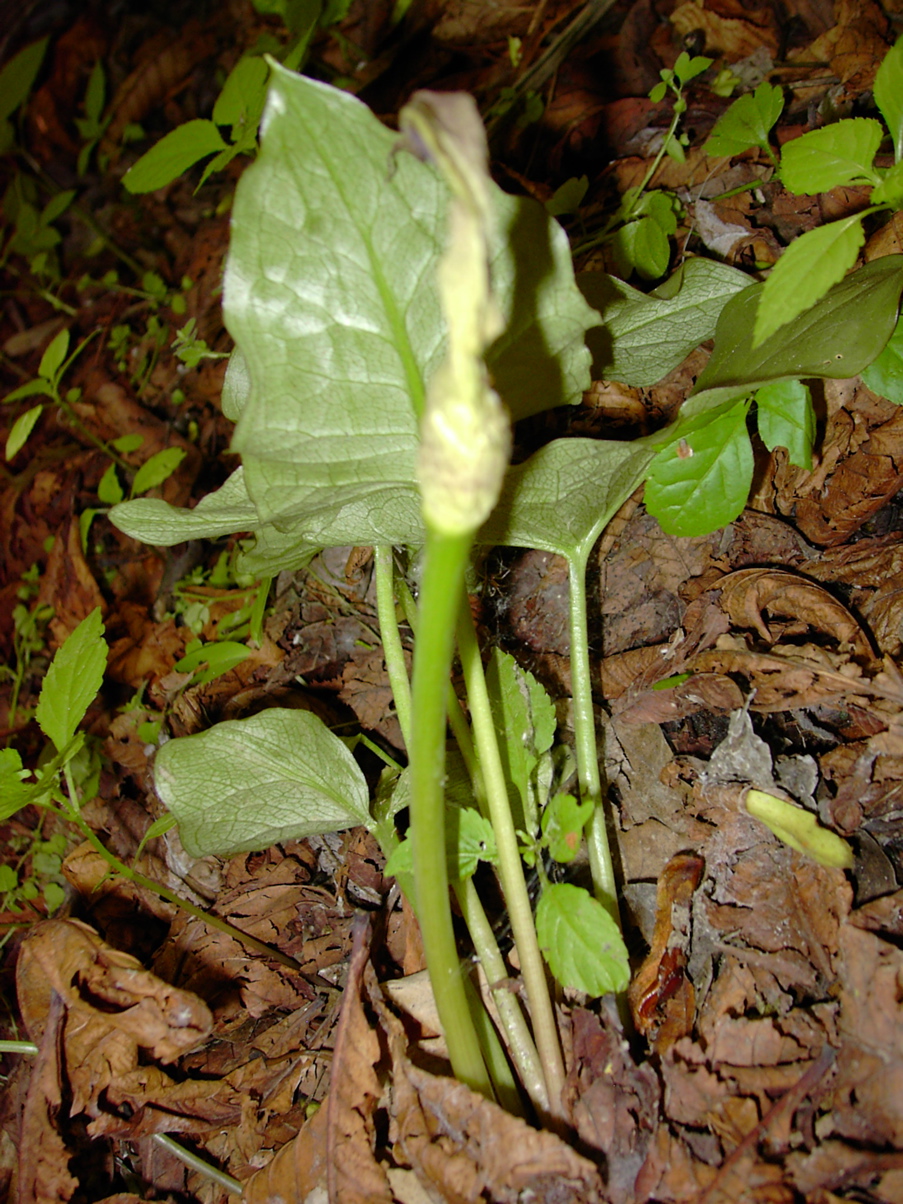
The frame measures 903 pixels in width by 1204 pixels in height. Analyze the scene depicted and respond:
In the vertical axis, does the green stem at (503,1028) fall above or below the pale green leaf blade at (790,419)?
below

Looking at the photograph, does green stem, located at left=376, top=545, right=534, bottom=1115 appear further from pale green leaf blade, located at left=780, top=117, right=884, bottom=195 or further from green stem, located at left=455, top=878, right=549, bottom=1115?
pale green leaf blade, located at left=780, top=117, right=884, bottom=195

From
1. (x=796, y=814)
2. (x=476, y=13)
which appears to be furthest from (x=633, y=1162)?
(x=476, y=13)

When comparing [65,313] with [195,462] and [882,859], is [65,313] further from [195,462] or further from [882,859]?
[882,859]

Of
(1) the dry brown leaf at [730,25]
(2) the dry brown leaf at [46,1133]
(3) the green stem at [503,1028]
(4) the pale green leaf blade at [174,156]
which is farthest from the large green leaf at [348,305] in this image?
(1) the dry brown leaf at [730,25]

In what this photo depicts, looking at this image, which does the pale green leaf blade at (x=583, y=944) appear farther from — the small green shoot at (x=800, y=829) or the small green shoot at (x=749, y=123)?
the small green shoot at (x=749, y=123)

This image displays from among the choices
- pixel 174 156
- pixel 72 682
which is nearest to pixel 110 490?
pixel 174 156

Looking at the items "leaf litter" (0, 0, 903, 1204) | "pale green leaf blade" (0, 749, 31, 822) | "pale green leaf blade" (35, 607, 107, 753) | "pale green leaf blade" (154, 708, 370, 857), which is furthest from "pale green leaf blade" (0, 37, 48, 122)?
"pale green leaf blade" (154, 708, 370, 857)
